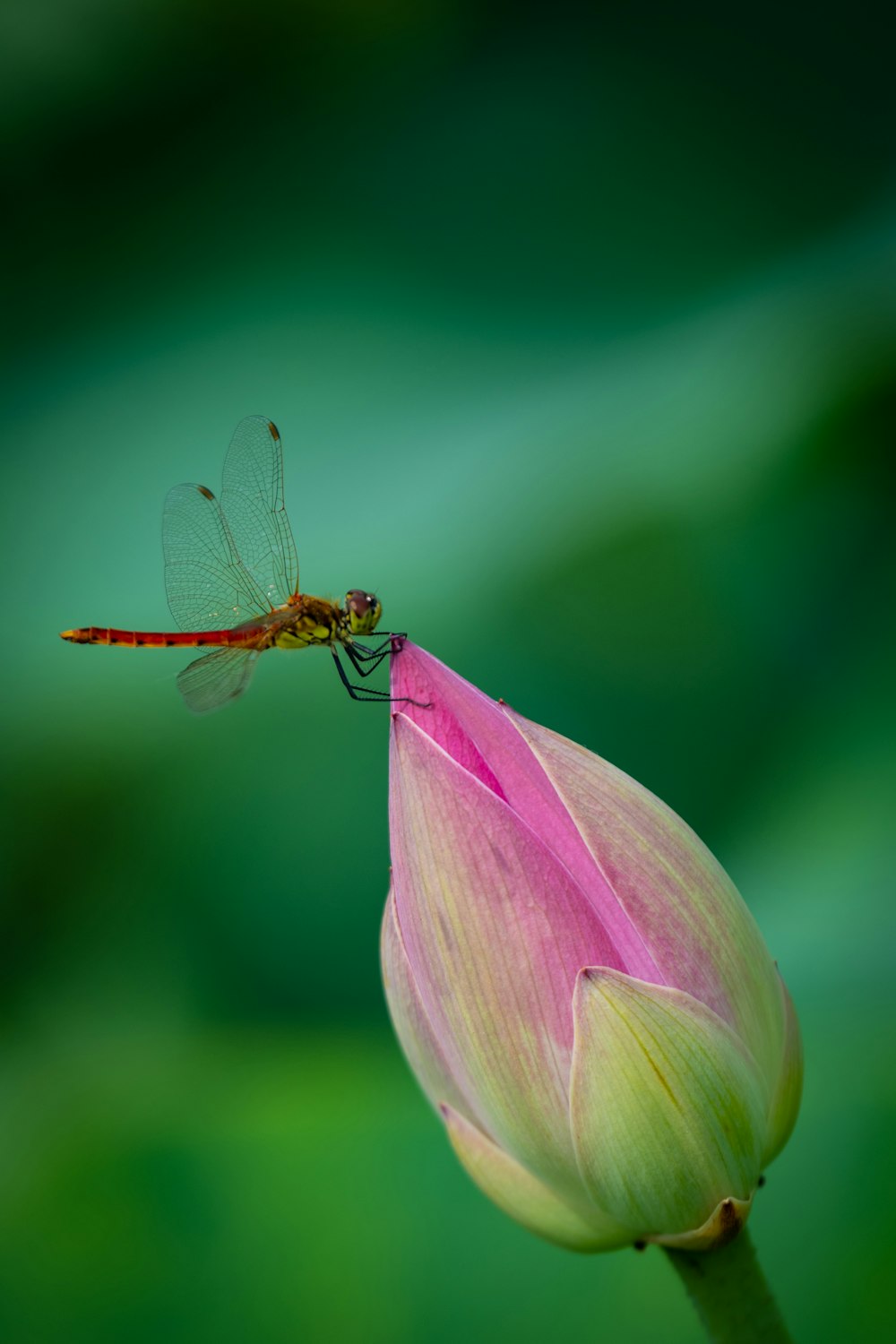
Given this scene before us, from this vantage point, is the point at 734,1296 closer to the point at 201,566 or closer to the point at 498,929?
the point at 498,929

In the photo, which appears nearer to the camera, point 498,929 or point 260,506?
point 498,929

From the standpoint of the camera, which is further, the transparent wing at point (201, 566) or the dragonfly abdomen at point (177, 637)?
the transparent wing at point (201, 566)

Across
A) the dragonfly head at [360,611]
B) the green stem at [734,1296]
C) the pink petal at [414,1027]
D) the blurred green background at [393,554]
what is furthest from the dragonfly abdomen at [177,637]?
the green stem at [734,1296]

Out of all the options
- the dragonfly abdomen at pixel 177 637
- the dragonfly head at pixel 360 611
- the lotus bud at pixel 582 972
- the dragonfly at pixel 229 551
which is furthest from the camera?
the dragonfly at pixel 229 551

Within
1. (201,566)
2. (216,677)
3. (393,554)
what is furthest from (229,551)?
(393,554)

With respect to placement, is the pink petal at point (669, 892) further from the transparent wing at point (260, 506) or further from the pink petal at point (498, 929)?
the transparent wing at point (260, 506)
